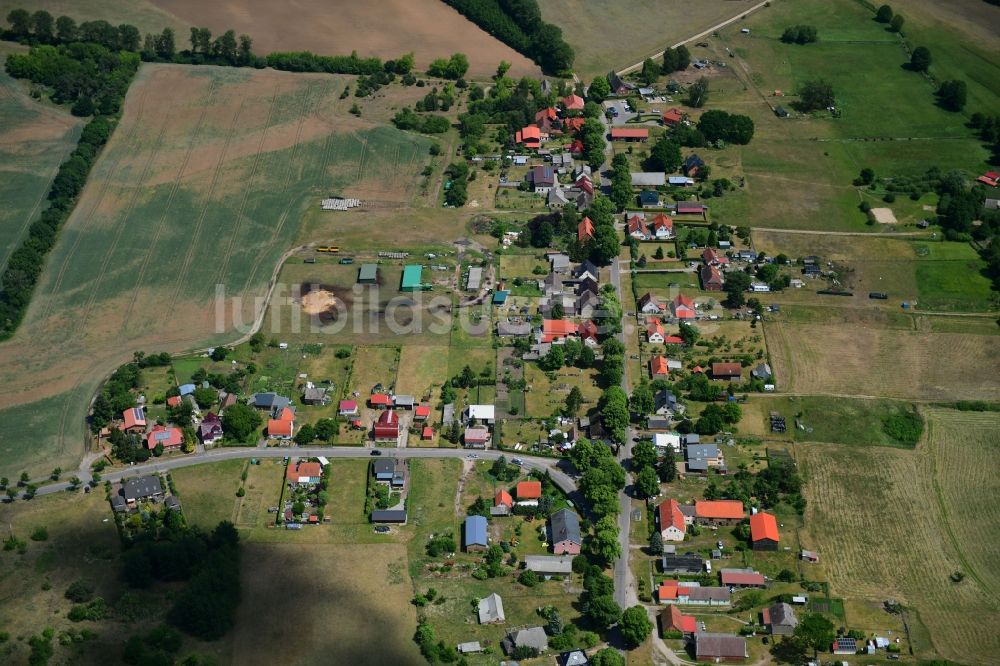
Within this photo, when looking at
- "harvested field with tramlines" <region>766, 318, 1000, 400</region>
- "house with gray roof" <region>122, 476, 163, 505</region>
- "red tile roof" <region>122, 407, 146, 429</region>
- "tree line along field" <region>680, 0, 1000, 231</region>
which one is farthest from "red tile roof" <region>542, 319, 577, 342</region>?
"house with gray roof" <region>122, 476, 163, 505</region>

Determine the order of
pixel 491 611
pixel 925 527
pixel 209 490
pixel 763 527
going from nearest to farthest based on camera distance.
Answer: pixel 491 611 → pixel 763 527 → pixel 925 527 → pixel 209 490

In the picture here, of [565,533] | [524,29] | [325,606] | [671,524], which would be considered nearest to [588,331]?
[671,524]

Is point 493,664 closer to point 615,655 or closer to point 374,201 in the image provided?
point 615,655

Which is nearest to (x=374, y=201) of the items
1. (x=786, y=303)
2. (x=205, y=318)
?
(x=205, y=318)

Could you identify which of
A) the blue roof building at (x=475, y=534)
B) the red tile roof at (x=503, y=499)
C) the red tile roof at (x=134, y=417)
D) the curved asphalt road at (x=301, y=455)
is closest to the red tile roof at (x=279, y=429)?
the curved asphalt road at (x=301, y=455)

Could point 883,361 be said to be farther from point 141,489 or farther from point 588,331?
point 141,489

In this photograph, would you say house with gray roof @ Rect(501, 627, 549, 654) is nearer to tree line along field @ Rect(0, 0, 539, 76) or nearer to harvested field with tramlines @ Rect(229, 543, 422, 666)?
harvested field with tramlines @ Rect(229, 543, 422, 666)
